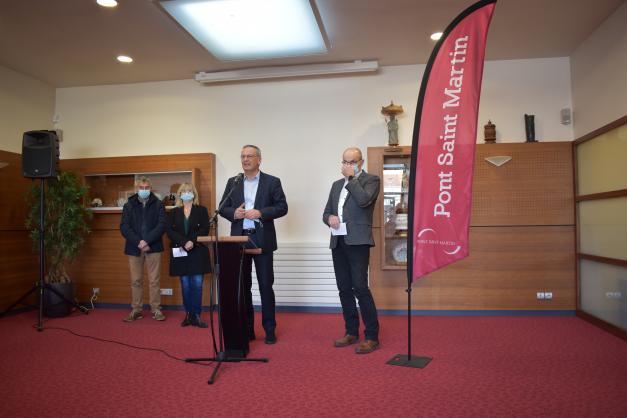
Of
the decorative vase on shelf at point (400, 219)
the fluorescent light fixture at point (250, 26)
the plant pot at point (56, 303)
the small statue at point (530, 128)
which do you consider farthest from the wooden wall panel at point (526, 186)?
the plant pot at point (56, 303)

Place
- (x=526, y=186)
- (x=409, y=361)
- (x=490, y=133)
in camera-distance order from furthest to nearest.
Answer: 1. (x=490, y=133)
2. (x=526, y=186)
3. (x=409, y=361)

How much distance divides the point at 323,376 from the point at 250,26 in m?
3.05

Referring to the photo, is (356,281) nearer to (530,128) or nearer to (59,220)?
(530,128)

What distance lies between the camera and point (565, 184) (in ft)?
15.4

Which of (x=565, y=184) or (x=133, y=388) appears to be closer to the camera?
(x=133, y=388)

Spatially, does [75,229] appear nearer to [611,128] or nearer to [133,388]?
[133,388]

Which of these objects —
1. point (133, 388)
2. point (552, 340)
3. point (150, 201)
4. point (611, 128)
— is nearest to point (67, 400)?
point (133, 388)

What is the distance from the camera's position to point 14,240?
513cm

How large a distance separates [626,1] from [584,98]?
3.47 ft

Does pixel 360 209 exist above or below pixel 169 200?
below

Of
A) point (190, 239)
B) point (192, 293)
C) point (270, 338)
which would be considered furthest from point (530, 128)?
point (192, 293)

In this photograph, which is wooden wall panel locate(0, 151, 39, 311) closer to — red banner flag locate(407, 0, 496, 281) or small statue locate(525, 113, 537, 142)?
red banner flag locate(407, 0, 496, 281)

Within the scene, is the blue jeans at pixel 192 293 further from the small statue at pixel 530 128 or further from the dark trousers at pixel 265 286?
the small statue at pixel 530 128

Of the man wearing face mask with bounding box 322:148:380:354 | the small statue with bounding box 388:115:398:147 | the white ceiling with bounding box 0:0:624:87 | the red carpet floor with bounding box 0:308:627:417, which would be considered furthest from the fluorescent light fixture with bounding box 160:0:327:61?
the red carpet floor with bounding box 0:308:627:417
